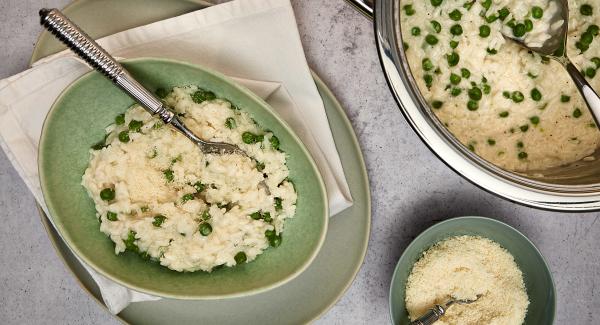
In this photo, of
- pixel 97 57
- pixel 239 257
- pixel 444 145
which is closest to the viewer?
pixel 444 145

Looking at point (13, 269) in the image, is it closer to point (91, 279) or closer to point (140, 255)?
point (91, 279)

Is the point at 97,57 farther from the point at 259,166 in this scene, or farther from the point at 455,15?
the point at 455,15

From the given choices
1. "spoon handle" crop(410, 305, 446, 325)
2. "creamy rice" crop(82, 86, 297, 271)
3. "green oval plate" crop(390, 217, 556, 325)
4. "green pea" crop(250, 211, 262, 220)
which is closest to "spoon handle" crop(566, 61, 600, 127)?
"green oval plate" crop(390, 217, 556, 325)

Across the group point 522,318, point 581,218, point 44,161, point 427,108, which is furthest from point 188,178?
point 581,218

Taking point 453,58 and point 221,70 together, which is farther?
point 221,70

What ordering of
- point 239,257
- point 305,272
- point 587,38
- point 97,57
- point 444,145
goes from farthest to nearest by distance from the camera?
1. point 305,272
2. point 239,257
3. point 587,38
4. point 97,57
5. point 444,145

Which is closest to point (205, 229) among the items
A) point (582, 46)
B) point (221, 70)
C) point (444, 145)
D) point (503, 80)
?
point (221, 70)
